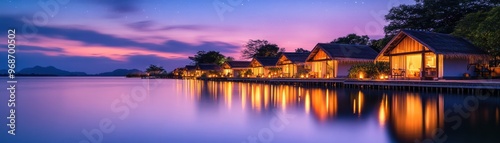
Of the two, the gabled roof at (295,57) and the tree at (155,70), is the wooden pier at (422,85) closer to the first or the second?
the gabled roof at (295,57)

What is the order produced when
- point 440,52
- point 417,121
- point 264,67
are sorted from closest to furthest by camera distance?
point 417,121 < point 440,52 < point 264,67

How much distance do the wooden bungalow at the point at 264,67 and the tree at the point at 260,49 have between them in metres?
19.7

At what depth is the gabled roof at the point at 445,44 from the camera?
59.0 feet

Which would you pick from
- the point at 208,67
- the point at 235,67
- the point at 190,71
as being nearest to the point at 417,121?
the point at 235,67

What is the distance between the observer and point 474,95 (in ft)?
48.0

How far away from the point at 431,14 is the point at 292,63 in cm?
1292

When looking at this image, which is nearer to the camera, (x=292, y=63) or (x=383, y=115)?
(x=383, y=115)

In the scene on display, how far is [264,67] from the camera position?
146ft

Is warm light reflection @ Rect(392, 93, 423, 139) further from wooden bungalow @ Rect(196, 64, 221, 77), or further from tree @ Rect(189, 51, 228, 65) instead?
tree @ Rect(189, 51, 228, 65)

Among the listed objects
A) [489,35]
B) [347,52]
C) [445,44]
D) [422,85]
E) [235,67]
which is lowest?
[422,85]

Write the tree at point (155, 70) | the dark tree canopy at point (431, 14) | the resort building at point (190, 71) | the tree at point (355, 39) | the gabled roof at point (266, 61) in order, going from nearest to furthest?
the dark tree canopy at point (431, 14) < the tree at point (355, 39) < the gabled roof at point (266, 61) < the resort building at point (190, 71) < the tree at point (155, 70)

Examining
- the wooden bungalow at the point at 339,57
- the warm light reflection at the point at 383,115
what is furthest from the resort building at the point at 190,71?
the warm light reflection at the point at 383,115

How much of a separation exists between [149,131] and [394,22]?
31.5m

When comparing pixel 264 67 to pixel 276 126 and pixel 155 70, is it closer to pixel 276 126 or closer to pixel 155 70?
pixel 276 126
